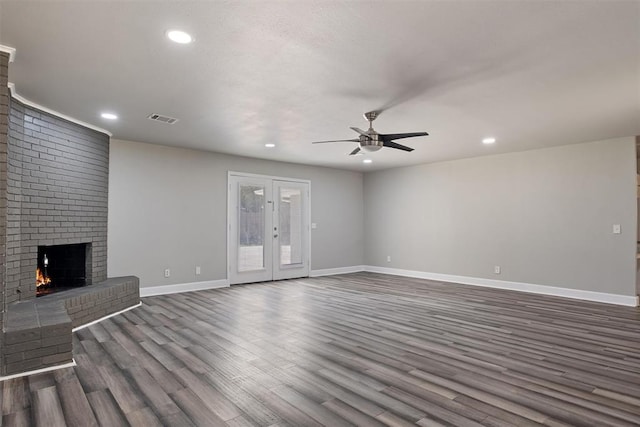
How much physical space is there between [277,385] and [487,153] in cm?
593

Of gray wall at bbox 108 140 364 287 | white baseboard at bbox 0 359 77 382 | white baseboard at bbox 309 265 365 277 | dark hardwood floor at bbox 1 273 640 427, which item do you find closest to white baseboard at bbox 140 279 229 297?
gray wall at bbox 108 140 364 287

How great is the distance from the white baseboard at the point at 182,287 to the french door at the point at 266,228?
0.82 feet

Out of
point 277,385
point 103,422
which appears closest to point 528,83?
point 277,385

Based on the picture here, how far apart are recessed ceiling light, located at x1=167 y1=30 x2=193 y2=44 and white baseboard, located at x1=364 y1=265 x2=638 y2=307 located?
6.54 metres

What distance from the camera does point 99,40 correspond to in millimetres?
2676

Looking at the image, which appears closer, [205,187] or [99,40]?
[99,40]

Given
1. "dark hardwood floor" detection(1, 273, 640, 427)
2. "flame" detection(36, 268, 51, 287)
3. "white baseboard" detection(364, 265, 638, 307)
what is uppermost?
"flame" detection(36, 268, 51, 287)

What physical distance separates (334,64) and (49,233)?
3.87m

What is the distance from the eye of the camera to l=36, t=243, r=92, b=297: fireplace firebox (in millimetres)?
4945

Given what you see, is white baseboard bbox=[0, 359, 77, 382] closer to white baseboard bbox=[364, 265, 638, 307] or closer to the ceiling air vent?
the ceiling air vent

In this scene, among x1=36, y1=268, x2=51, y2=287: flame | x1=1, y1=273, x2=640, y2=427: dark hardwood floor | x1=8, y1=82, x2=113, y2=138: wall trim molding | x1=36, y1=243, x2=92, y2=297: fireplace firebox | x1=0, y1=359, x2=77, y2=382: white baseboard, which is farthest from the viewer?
x1=36, y1=243, x2=92, y2=297: fireplace firebox

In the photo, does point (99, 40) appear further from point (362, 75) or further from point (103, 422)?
point (103, 422)

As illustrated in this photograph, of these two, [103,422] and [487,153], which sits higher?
[487,153]

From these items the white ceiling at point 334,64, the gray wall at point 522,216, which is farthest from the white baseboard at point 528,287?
the white ceiling at point 334,64
